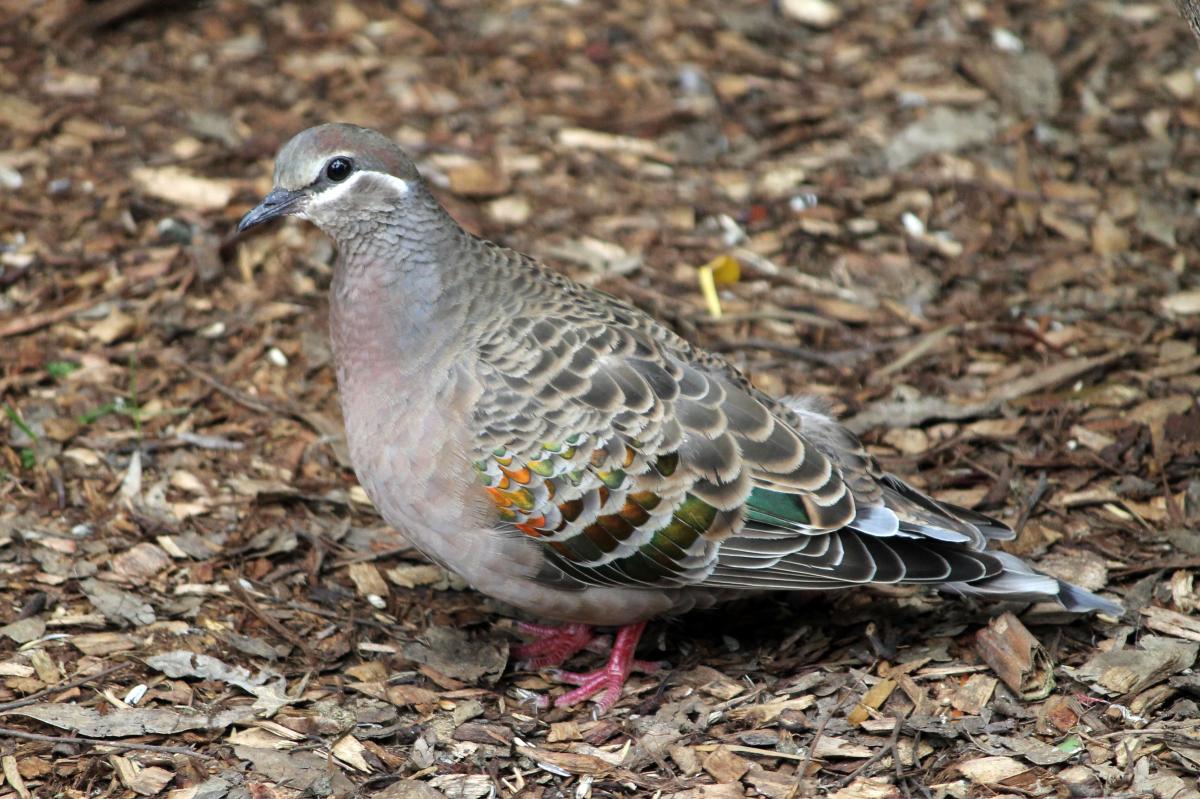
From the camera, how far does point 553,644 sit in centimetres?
570

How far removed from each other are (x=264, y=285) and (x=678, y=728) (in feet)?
11.1

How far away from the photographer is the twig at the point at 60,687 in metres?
4.76

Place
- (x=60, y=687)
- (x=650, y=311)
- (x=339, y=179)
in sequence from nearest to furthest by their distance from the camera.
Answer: (x=60, y=687)
(x=339, y=179)
(x=650, y=311)

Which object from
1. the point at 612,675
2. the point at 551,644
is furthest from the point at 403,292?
the point at 612,675

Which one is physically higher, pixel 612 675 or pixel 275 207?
pixel 275 207

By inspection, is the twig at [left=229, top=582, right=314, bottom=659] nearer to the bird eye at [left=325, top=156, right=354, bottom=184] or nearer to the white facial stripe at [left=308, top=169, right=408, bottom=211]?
the white facial stripe at [left=308, top=169, right=408, bottom=211]

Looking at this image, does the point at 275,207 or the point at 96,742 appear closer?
the point at 96,742

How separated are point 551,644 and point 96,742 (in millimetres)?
1812

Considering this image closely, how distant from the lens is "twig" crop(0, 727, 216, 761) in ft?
15.3

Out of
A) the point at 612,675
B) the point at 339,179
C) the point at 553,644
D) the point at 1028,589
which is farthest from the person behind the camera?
the point at 553,644

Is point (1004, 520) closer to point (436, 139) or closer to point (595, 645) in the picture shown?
point (595, 645)

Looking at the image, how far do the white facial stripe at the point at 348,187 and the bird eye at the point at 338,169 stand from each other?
0.02 meters

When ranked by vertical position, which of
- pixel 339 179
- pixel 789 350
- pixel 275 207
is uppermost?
pixel 339 179

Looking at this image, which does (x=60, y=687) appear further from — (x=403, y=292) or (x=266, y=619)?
(x=403, y=292)
